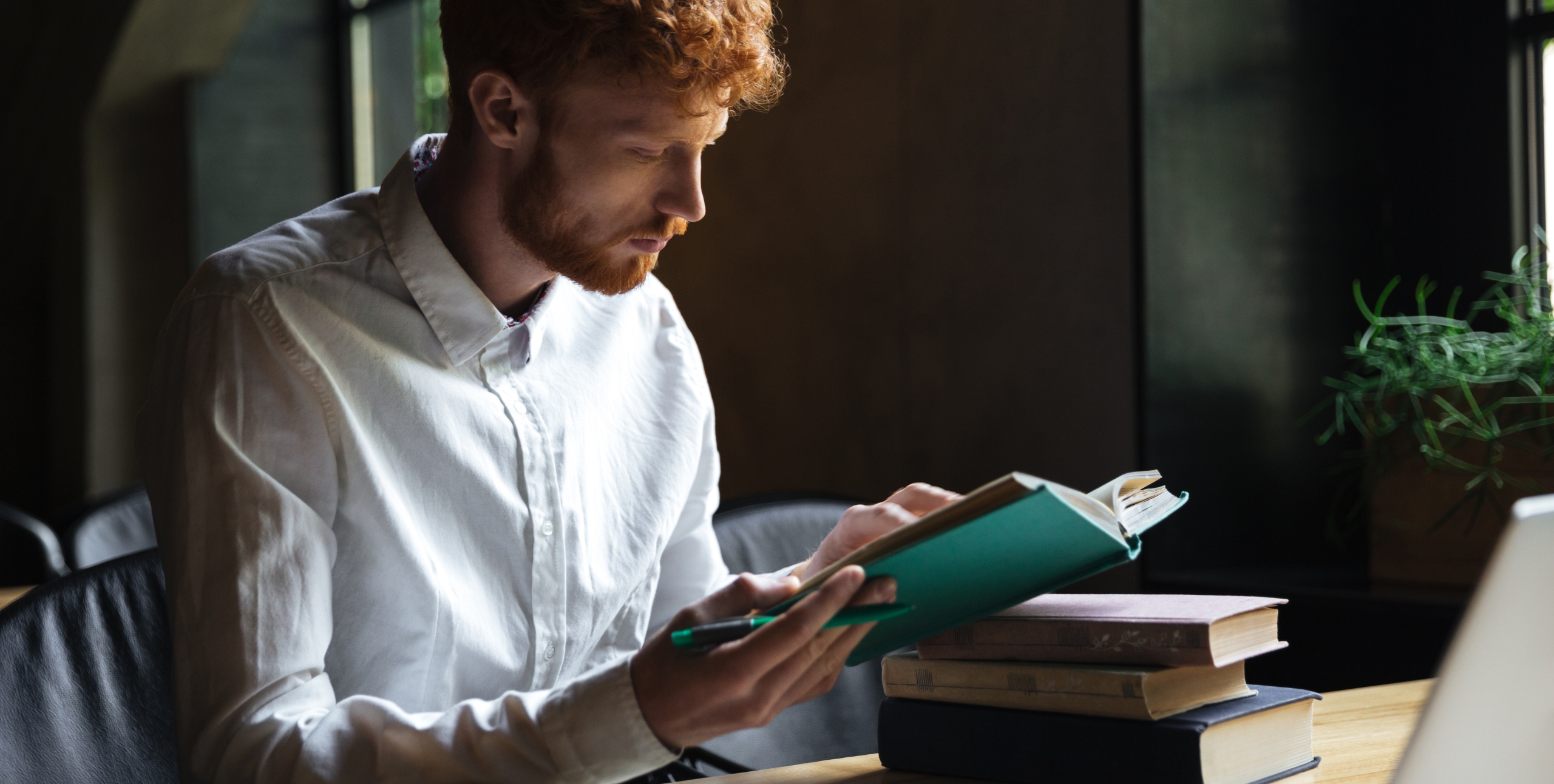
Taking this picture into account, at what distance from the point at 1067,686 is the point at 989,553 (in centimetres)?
15

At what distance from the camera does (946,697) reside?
0.89 meters

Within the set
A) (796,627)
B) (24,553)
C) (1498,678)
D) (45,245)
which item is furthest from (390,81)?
(1498,678)

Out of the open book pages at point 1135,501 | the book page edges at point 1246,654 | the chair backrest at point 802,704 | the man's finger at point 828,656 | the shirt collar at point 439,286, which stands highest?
the shirt collar at point 439,286

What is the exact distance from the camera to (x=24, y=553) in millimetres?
2627

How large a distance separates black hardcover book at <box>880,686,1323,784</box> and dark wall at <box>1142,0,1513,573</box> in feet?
3.37

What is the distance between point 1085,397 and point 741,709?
1.30 meters

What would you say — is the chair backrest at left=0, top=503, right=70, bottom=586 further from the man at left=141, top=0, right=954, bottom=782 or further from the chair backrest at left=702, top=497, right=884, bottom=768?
the man at left=141, top=0, right=954, bottom=782

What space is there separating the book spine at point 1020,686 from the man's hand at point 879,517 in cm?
14

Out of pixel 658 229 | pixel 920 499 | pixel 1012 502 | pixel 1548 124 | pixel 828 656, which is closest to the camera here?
pixel 1012 502

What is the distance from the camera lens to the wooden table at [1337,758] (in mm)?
877

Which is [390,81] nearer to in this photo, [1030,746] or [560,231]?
[560,231]

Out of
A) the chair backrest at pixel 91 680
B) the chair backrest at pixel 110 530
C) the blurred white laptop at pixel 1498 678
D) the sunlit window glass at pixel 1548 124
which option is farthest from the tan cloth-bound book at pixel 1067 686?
the chair backrest at pixel 110 530

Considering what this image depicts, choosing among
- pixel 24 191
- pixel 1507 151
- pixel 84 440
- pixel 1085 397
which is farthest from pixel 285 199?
pixel 1507 151

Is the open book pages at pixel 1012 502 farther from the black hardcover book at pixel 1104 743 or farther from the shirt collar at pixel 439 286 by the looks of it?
the shirt collar at pixel 439 286
